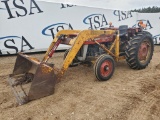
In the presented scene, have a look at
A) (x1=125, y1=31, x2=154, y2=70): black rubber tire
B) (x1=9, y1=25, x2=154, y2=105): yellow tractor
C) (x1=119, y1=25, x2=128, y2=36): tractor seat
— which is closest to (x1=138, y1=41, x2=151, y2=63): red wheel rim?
(x1=9, y1=25, x2=154, y2=105): yellow tractor

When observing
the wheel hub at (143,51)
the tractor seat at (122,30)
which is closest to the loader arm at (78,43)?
the tractor seat at (122,30)

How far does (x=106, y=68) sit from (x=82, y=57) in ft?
2.49

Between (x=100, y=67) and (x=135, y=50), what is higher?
(x=135, y=50)

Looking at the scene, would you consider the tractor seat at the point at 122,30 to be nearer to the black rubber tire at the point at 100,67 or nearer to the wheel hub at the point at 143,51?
the wheel hub at the point at 143,51

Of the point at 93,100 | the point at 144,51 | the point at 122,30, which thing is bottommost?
the point at 93,100

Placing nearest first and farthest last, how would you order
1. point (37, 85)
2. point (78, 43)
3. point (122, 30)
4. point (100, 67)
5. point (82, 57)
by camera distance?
point (37, 85) < point (78, 43) < point (100, 67) < point (82, 57) < point (122, 30)

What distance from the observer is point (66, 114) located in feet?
13.3

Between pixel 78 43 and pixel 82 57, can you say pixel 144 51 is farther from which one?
pixel 78 43

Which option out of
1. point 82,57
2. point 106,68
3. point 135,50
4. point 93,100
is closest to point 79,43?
point 82,57

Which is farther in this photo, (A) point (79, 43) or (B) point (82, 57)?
(B) point (82, 57)

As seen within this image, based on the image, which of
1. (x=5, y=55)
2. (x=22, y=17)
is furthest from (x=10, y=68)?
(x=22, y=17)

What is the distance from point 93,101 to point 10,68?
12.4 feet

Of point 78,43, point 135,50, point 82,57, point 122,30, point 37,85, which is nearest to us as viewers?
point 37,85

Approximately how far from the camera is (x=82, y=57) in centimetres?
605
